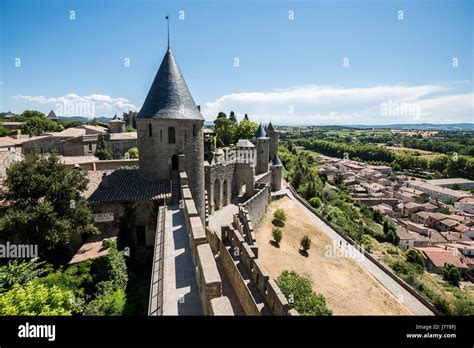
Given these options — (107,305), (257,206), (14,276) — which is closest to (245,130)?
(257,206)

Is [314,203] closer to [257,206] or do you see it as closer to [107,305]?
[257,206]

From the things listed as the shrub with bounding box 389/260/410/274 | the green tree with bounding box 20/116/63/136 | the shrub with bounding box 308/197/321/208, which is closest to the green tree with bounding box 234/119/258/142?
the shrub with bounding box 308/197/321/208

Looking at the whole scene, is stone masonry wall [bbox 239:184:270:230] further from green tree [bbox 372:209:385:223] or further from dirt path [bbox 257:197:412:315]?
green tree [bbox 372:209:385:223]

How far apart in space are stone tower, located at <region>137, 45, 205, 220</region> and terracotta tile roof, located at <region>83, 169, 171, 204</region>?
2.24 ft

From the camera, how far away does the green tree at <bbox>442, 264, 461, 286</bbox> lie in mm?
33844

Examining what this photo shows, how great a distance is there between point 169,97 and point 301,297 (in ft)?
47.6

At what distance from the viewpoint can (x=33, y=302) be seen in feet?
23.8

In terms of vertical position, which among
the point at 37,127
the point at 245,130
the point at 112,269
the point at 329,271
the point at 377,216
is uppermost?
the point at 37,127

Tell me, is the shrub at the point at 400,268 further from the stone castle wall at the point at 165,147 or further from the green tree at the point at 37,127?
the green tree at the point at 37,127

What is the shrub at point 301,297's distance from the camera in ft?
48.5

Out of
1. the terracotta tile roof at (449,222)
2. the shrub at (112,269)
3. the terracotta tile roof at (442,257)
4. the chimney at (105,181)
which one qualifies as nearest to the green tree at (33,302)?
the shrub at (112,269)

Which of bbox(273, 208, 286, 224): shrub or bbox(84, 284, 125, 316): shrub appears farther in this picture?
bbox(273, 208, 286, 224): shrub
